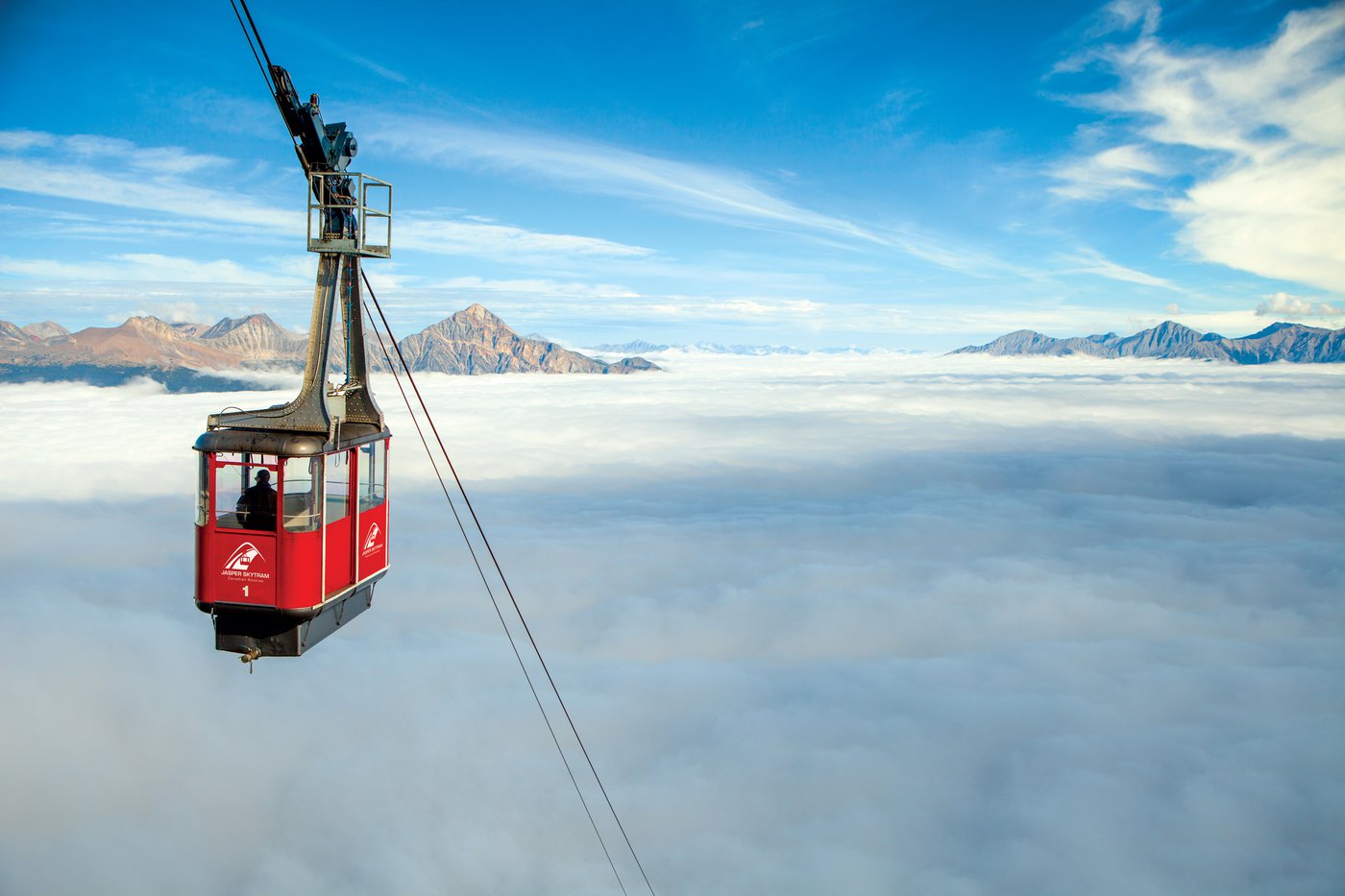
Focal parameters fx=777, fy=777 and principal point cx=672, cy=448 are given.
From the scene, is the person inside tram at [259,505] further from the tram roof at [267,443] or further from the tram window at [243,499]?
the tram roof at [267,443]

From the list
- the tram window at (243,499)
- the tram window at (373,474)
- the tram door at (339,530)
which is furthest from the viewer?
the tram window at (373,474)

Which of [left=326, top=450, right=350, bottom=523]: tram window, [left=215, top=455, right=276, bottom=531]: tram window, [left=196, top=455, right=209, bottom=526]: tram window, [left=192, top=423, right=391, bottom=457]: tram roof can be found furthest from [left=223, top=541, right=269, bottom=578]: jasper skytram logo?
[left=192, top=423, right=391, bottom=457]: tram roof

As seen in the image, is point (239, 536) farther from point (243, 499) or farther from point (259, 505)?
point (243, 499)

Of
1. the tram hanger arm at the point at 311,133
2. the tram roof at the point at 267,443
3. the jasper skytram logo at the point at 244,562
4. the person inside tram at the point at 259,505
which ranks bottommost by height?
the jasper skytram logo at the point at 244,562

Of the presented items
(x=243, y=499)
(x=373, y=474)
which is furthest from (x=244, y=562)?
(x=373, y=474)

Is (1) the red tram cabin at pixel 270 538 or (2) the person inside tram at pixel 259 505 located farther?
(2) the person inside tram at pixel 259 505

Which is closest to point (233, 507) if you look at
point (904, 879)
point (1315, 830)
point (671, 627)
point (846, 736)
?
point (904, 879)

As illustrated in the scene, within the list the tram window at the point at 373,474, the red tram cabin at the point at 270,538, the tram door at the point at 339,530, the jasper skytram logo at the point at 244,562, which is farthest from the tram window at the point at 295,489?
the tram window at the point at 373,474

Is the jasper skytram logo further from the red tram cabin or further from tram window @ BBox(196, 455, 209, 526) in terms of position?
tram window @ BBox(196, 455, 209, 526)
